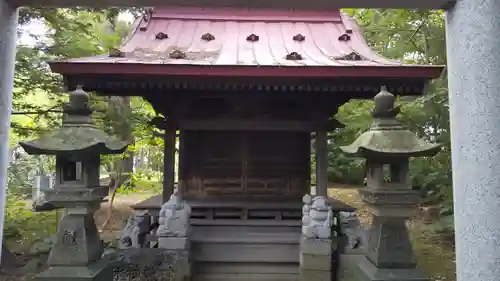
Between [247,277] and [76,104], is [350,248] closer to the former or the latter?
[247,277]

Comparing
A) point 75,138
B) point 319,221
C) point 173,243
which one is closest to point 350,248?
point 319,221

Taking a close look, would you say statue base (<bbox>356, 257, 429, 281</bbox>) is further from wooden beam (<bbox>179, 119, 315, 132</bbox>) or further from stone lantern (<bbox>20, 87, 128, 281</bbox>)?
stone lantern (<bbox>20, 87, 128, 281</bbox>)

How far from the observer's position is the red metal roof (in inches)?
202

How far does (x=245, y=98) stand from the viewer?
638 cm

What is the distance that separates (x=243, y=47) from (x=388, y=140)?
324 cm

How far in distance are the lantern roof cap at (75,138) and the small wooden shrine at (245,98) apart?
0.90 metres

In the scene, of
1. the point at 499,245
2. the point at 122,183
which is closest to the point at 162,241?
the point at 499,245

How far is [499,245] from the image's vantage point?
1.92 metres

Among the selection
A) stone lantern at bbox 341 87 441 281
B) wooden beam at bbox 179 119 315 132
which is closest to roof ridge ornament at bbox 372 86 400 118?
stone lantern at bbox 341 87 441 281

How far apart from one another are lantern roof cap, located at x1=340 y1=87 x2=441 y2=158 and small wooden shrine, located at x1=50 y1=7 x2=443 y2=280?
3.59 feet

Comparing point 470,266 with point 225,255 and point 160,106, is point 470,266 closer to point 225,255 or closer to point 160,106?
point 225,255

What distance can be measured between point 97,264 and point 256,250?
2.65 metres

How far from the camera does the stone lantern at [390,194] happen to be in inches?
159

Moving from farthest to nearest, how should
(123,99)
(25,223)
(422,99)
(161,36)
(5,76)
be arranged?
(123,99) → (25,223) → (422,99) → (161,36) → (5,76)
